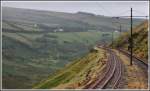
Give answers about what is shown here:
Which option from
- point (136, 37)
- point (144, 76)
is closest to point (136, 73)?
point (144, 76)

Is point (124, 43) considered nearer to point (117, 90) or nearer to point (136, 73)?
point (136, 73)

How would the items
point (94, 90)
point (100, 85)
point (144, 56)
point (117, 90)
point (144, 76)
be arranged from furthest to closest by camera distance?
point (144, 56) < point (144, 76) < point (100, 85) < point (117, 90) < point (94, 90)

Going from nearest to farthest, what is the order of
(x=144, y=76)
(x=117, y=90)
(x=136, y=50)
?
(x=117, y=90)
(x=144, y=76)
(x=136, y=50)

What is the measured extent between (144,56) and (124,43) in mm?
51935

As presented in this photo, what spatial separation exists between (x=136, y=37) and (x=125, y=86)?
240 feet

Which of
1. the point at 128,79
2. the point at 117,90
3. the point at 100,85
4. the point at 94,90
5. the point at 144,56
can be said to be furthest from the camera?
the point at 144,56

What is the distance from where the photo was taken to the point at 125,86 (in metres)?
34.5

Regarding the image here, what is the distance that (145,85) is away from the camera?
115ft

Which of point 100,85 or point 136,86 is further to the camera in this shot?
point 136,86

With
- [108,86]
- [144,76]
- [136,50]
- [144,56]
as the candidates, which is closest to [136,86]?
[108,86]

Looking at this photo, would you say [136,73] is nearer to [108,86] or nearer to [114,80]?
[114,80]

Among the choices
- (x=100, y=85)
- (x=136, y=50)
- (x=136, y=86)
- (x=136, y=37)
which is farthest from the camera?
(x=136, y=37)

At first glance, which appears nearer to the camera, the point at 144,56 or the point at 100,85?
the point at 100,85

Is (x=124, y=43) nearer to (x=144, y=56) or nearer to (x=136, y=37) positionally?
(x=136, y=37)
